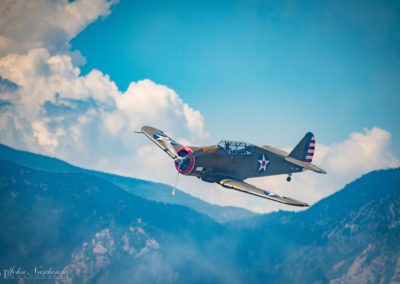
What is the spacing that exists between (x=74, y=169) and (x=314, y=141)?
15835cm

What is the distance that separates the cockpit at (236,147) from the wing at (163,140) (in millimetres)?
4179

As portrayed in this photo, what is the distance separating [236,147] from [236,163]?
133cm

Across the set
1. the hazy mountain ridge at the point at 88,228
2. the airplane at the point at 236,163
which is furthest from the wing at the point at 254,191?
the hazy mountain ridge at the point at 88,228

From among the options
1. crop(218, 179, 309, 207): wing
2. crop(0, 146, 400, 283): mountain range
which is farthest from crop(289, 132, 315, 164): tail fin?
crop(0, 146, 400, 283): mountain range

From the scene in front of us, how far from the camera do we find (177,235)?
15825 cm

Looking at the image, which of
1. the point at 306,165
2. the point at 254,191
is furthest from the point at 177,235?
the point at 254,191

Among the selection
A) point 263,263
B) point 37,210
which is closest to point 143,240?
point 37,210

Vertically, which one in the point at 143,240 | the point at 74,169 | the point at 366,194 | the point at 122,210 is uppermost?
the point at 366,194

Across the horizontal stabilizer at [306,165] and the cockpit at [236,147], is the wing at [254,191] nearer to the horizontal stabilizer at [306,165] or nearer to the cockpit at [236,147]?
the cockpit at [236,147]

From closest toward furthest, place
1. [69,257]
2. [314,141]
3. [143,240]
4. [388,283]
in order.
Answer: [314,141] < [388,283] < [69,257] < [143,240]

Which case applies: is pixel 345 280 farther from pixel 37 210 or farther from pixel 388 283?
pixel 37 210

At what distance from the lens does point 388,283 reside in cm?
9188

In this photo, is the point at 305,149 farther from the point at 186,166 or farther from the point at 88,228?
the point at 88,228

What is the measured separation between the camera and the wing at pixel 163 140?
79.4 feet
